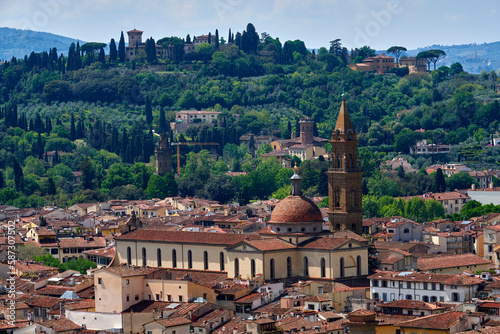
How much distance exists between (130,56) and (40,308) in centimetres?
12441

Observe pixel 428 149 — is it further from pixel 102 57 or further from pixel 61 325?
pixel 61 325

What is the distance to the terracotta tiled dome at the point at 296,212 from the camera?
5994cm

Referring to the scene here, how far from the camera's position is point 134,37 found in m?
178

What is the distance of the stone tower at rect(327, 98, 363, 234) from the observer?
6981 cm

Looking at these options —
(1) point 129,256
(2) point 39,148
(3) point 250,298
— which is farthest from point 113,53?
(3) point 250,298

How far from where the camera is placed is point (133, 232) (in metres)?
64.3

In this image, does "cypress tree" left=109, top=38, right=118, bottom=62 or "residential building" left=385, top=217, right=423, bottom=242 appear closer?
"residential building" left=385, top=217, right=423, bottom=242

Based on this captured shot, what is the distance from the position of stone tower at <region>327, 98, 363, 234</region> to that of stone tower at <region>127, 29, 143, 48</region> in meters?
107

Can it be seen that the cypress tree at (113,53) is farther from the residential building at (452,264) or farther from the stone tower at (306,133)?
the residential building at (452,264)

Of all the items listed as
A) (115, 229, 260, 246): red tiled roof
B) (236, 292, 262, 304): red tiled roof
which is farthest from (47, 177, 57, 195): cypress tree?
(236, 292, 262, 304): red tiled roof

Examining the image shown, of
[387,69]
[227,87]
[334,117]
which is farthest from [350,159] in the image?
[387,69]

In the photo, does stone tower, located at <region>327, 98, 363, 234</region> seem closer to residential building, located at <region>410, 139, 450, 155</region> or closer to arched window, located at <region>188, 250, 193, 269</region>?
arched window, located at <region>188, 250, 193, 269</region>

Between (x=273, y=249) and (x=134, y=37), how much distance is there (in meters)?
123

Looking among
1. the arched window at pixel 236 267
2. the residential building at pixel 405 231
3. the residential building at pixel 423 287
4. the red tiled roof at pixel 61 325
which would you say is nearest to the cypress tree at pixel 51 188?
the residential building at pixel 405 231
